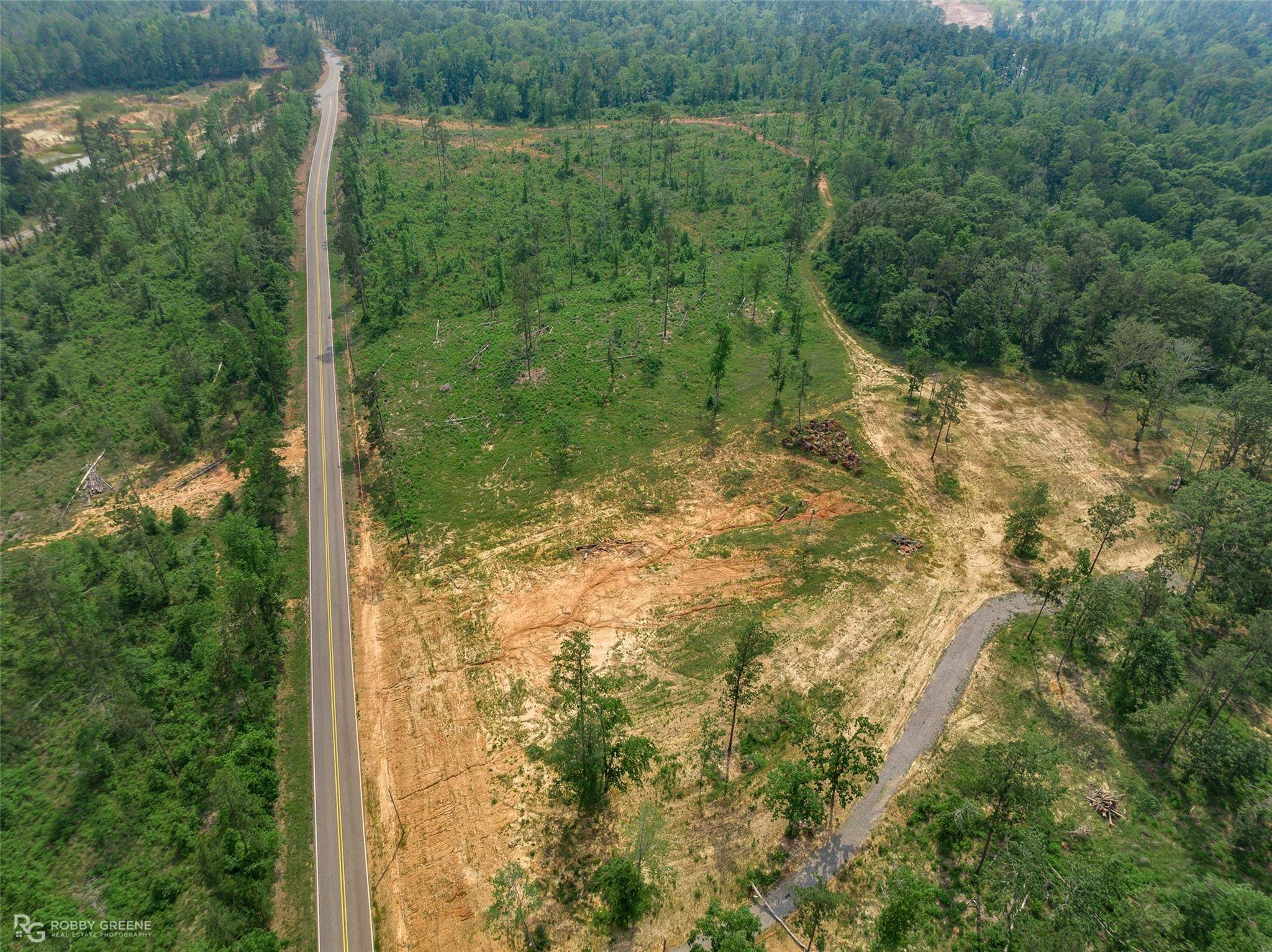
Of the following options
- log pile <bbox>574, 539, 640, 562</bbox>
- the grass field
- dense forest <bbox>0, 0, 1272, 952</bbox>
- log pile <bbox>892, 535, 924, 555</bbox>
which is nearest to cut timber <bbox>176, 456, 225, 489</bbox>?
dense forest <bbox>0, 0, 1272, 952</bbox>

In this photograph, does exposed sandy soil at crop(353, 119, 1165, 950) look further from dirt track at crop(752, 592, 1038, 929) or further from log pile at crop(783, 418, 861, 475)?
log pile at crop(783, 418, 861, 475)

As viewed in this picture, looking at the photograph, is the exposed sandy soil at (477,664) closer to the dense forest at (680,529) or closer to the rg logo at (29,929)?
the dense forest at (680,529)

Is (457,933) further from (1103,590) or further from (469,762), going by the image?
(1103,590)

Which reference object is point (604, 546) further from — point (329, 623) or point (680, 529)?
point (329, 623)

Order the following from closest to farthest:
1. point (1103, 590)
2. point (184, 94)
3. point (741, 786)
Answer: point (741, 786), point (1103, 590), point (184, 94)

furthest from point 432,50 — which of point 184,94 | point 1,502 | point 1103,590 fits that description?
point 1103,590

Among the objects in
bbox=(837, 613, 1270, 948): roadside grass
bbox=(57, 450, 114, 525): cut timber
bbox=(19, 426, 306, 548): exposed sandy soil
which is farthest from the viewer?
bbox=(57, 450, 114, 525): cut timber
